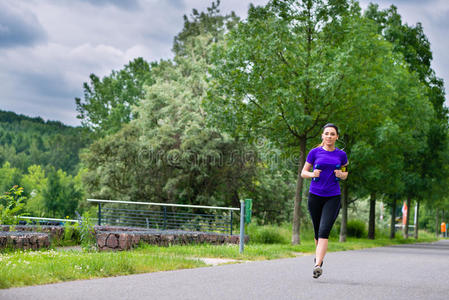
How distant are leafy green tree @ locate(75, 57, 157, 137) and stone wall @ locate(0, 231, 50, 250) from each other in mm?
50532

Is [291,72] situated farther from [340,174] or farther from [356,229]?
[356,229]

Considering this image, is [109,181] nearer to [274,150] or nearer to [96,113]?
[274,150]

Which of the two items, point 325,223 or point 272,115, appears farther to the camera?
point 272,115

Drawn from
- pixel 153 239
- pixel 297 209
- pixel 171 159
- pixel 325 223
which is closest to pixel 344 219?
pixel 297 209

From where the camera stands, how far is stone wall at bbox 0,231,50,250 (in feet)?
37.8

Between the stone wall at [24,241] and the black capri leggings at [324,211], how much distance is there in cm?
632

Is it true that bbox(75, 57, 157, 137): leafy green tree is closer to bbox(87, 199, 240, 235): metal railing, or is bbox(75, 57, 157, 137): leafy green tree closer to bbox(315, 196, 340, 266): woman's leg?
bbox(87, 199, 240, 235): metal railing

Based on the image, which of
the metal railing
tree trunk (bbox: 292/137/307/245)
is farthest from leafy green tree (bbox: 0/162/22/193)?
tree trunk (bbox: 292/137/307/245)

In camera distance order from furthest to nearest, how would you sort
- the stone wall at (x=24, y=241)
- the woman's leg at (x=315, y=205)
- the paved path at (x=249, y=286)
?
the stone wall at (x=24, y=241) < the woman's leg at (x=315, y=205) < the paved path at (x=249, y=286)

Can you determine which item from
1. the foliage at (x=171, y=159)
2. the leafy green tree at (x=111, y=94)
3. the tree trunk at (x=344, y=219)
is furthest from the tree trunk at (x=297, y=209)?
the leafy green tree at (x=111, y=94)

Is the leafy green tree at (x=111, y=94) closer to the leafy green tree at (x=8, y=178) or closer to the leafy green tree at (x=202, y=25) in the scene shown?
the leafy green tree at (x=202, y=25)

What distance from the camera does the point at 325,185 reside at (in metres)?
8.10

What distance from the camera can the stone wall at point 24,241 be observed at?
454 inches

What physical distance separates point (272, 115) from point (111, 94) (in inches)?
1866
